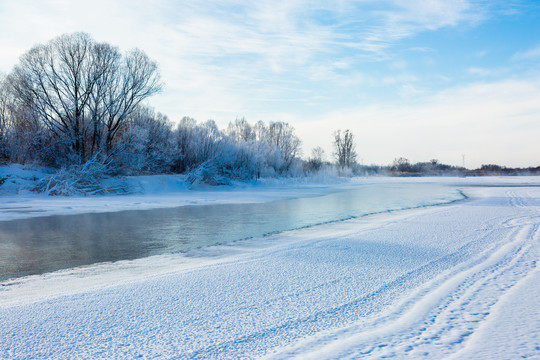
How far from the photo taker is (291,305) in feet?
12.6

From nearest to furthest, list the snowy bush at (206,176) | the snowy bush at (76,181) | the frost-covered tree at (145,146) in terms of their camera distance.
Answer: the snowy bush at (76,181) → the frost-covered tree at (145,146) → the snowy bush at (206,176)

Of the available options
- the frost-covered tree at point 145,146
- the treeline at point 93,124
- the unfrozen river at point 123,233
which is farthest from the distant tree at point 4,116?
the unfrozen river at point 123,233

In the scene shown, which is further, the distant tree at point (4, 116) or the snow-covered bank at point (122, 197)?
the distant tree at point (4, 116)

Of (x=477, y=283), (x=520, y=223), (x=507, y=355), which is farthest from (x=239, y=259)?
(x=520, y=223)

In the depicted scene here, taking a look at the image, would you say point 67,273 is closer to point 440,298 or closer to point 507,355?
point 440,298

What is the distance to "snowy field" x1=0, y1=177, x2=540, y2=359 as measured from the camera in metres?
2.93

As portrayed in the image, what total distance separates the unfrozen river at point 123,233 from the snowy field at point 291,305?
97 centimetres

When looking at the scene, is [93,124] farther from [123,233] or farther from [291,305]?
[291,305]

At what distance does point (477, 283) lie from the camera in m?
4.47

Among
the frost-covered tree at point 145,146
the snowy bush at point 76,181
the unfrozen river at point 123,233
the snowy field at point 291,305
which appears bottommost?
the unfrozen river at point 123,233

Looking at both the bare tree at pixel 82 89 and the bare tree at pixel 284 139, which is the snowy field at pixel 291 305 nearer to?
the bare tree at pixel 82 89

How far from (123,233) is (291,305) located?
22.4ft

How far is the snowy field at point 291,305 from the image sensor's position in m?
2.93

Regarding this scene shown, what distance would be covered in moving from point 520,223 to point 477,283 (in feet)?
21.1
